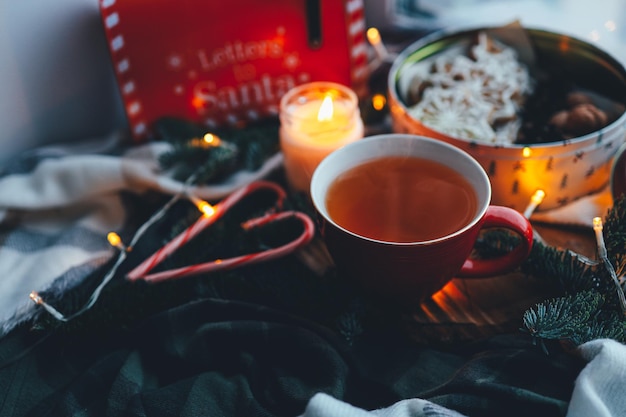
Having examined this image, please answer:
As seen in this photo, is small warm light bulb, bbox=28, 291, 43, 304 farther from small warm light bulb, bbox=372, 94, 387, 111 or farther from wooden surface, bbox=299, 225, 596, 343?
small warm light bulb, bbox=372, 94, 387, 111

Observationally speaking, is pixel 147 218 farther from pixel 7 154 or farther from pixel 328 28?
pixel 328 28

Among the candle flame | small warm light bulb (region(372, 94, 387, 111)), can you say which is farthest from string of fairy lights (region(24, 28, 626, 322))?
the candle flame

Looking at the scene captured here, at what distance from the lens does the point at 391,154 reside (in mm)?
720

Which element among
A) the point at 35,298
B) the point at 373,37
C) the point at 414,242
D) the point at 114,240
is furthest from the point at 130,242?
the point at 373,37

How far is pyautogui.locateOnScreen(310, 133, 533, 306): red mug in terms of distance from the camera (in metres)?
0.60

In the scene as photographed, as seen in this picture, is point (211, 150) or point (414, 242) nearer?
point (414, 242)

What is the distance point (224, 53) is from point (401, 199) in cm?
39

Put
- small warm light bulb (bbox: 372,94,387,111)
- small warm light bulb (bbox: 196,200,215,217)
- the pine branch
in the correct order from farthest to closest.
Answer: small warm light bulb (bbox: 372,94,387,111), small warm light bulb (bbox: 196,200,215,217), the pine branch

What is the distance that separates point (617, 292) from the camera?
645 mm

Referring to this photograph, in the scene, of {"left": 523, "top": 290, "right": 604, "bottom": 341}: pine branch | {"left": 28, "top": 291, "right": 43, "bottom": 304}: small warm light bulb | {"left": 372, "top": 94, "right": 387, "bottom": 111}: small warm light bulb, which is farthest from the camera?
{"left": 372, "top": 94, "right": 387, "bottom": 111}: small warm light bulb

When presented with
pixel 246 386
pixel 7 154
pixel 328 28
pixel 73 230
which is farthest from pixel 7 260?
pixel 328 28

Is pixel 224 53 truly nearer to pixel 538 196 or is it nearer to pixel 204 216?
pixel 204 216

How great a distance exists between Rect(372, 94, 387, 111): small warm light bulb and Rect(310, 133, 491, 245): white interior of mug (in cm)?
29

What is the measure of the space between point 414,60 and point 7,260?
2.00ft
